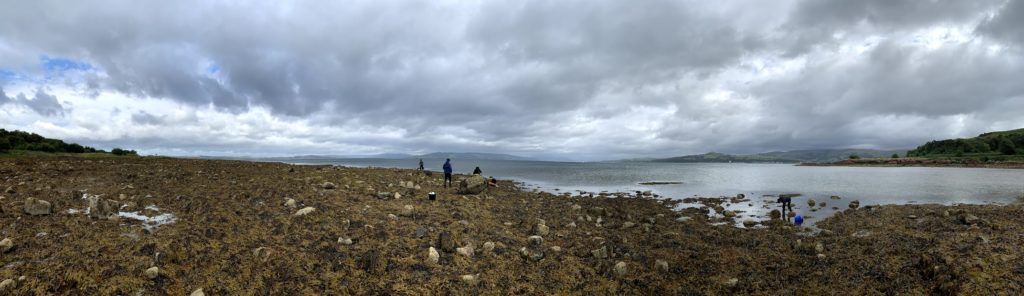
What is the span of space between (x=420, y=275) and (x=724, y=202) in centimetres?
2959

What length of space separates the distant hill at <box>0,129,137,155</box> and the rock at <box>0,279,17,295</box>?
47.5 meters

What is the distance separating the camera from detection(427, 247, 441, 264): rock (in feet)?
32.3

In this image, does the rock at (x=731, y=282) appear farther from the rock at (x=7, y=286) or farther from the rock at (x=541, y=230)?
the rock at (x=7, y=286)

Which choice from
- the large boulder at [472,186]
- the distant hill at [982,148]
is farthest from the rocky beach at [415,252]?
the distant hill at [982,148]

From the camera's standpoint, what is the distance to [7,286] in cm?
681

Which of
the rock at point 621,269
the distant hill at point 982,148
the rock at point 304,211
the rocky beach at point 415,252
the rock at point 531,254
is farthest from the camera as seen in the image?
the distant hill at point 982,148

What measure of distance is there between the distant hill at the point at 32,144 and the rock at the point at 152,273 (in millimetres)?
48215

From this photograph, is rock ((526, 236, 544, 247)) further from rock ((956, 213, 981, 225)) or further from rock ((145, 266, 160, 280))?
rock ((956, 213, 981, 225))

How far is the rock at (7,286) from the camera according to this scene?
6.73 m

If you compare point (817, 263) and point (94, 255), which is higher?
point (94, 255)

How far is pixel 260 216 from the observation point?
12.9 metres

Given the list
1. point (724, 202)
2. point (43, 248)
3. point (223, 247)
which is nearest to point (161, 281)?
point (223, 247)

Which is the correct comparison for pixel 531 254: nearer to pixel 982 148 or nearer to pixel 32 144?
pixel 32 144

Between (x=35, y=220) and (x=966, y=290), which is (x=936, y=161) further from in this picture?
(x=35, y=220)
